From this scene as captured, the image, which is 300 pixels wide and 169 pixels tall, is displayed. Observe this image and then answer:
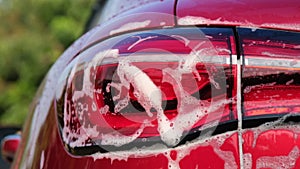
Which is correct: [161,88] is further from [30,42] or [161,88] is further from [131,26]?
[30,42]

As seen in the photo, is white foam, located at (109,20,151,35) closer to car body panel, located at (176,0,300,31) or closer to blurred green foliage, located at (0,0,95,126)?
car body panel, located at (176,0,300,31)

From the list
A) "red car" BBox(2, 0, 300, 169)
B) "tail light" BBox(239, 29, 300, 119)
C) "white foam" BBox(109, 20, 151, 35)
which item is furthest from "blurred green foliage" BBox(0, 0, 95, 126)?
"tail light" BBox(239, 29, 300, 119)

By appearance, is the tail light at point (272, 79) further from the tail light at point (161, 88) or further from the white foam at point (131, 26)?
the white foam at point (131, 26)

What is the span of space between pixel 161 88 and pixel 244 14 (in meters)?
0.27

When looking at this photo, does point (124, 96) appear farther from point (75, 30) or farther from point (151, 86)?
point (75, 30)

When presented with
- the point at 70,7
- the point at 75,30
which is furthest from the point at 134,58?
the point at 70,7

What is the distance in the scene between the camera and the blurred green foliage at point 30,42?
70.9 feet

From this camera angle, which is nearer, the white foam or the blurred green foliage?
the white foam

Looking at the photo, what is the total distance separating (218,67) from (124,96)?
230 mm

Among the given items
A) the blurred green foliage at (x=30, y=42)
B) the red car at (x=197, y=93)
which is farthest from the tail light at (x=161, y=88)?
the blurred green foliage at (x=30, y=42)

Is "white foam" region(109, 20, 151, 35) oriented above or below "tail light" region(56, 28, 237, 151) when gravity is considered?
above

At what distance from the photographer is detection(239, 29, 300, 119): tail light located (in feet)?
5.06

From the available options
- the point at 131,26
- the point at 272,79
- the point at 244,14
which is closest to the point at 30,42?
the point at 131,26

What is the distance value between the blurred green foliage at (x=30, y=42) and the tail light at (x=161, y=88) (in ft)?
55.1
